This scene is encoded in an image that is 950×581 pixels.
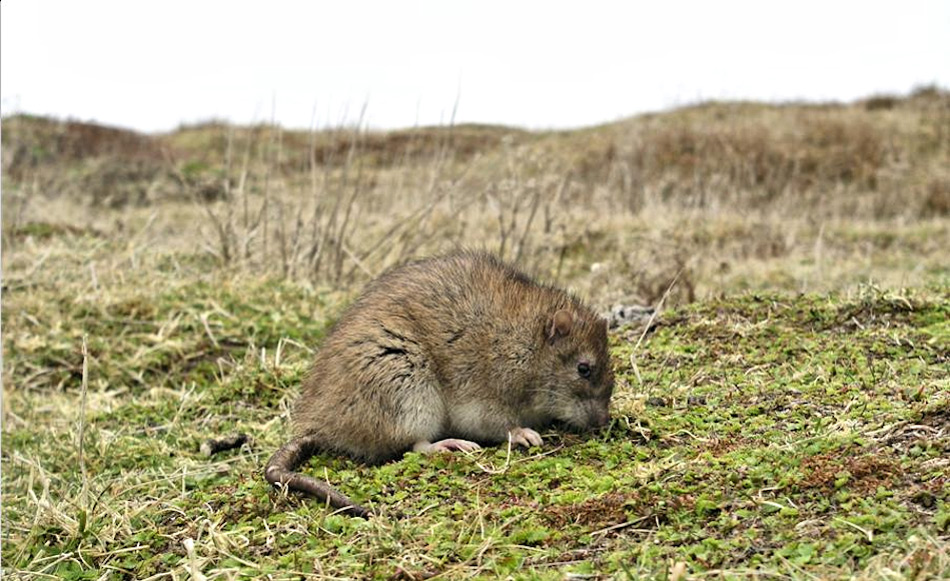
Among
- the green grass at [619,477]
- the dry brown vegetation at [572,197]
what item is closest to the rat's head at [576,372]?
the green grass at [619,477]

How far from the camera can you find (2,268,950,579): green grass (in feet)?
10.7

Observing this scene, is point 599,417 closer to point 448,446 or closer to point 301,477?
point 448,446

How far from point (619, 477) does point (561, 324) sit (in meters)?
1.00

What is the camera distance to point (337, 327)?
483 cm

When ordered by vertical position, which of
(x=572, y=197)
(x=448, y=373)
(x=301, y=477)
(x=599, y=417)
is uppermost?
(x=572, y=197)

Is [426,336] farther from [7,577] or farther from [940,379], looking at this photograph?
[940,379]

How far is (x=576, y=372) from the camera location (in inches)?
183

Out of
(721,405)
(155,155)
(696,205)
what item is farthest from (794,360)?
(155,155)

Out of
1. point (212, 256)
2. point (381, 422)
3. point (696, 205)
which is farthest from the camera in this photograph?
point (696, 205)

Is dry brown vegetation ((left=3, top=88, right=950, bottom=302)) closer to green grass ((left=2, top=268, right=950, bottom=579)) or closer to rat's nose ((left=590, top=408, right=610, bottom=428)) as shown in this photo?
green grass ((left=2, top=268, right=950, bottom=579))

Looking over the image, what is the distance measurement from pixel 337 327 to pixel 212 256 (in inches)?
209

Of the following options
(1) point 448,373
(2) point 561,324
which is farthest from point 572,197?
(1) point 448,373

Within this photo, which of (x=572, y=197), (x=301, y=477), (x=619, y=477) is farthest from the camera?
(x=572, y=197)

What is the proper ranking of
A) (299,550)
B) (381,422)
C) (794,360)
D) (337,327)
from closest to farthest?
(299,550), (381,422), (337,327), (794,360)
